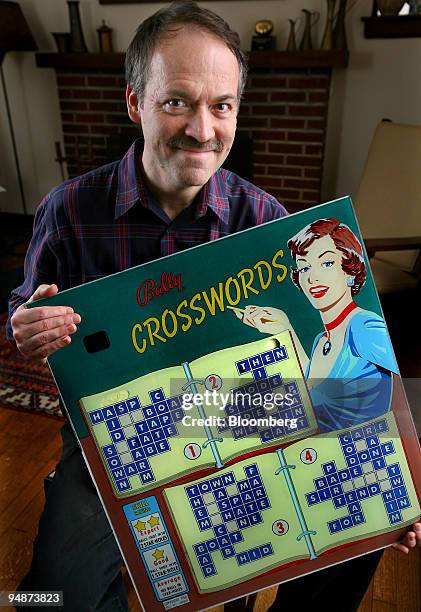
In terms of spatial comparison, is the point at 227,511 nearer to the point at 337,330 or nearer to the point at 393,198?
Result: the point at 337,330

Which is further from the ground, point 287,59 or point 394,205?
point 287,59

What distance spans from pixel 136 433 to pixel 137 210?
0.48m

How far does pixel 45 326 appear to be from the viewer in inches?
27.8

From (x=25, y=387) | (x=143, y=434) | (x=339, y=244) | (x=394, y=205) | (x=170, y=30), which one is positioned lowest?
(x=25, y=387)

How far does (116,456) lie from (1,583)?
917mm

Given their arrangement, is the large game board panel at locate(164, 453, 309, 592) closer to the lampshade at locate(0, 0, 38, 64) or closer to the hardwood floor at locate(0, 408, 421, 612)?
the hardwood floor at locate(0, 408, 421, 612)

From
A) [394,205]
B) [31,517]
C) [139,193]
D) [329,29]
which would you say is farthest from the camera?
[329,29]

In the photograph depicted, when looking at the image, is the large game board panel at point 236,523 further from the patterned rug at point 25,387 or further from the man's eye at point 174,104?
the patterned rug at point 25,387

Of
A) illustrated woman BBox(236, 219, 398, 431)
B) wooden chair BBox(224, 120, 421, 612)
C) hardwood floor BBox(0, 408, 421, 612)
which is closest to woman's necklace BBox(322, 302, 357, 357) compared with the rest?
illustrated woman BBox(236, 219, 398, 431)

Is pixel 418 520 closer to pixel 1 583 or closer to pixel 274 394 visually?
pixel 274 394

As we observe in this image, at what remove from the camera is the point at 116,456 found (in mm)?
741

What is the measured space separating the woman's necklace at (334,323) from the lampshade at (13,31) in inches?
124

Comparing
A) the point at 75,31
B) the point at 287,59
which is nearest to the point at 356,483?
the point at 287,59

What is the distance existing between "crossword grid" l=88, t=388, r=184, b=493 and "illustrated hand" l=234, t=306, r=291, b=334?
0.50ft
